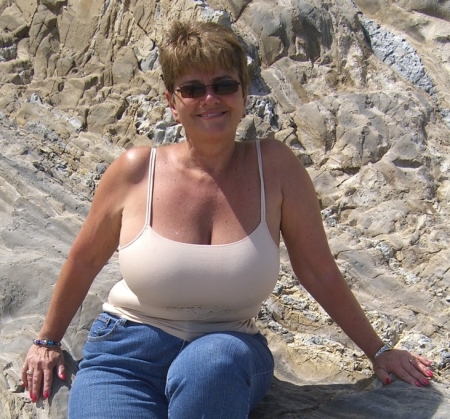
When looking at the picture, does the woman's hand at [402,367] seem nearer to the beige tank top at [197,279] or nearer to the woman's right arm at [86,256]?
the beige tank top at [197,279]

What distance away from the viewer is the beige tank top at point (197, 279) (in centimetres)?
196

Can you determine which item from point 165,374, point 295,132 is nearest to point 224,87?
point 165,374

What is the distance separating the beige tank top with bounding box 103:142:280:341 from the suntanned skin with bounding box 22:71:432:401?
43 mm

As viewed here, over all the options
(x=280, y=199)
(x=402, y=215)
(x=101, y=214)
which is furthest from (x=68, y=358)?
(x=402, y=215)

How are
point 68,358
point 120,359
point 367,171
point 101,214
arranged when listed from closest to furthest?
point 120,359
point 101,214
point 68,358
point 367,171

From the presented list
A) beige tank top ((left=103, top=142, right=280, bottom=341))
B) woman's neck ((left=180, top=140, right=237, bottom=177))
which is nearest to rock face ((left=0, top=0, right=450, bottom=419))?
beige tank top ((left=103, top=142, right=280, bottom=341))

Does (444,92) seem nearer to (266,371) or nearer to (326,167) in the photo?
(326,167)

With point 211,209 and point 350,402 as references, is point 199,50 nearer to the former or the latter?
point 211,209

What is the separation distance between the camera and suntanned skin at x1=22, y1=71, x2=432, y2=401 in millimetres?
2049

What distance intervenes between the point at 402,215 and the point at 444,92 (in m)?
1.36

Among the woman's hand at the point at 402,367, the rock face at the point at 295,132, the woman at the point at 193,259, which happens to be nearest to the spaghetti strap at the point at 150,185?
the woman at the point at 193,259

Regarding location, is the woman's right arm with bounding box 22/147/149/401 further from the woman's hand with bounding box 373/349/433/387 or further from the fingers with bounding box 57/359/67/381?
the woman's hand with bounding box 373/349/433/387

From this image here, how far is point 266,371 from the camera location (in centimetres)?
203

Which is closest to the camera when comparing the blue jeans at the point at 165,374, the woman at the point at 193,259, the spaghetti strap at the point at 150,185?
the blue jeans at the point at 165,374
